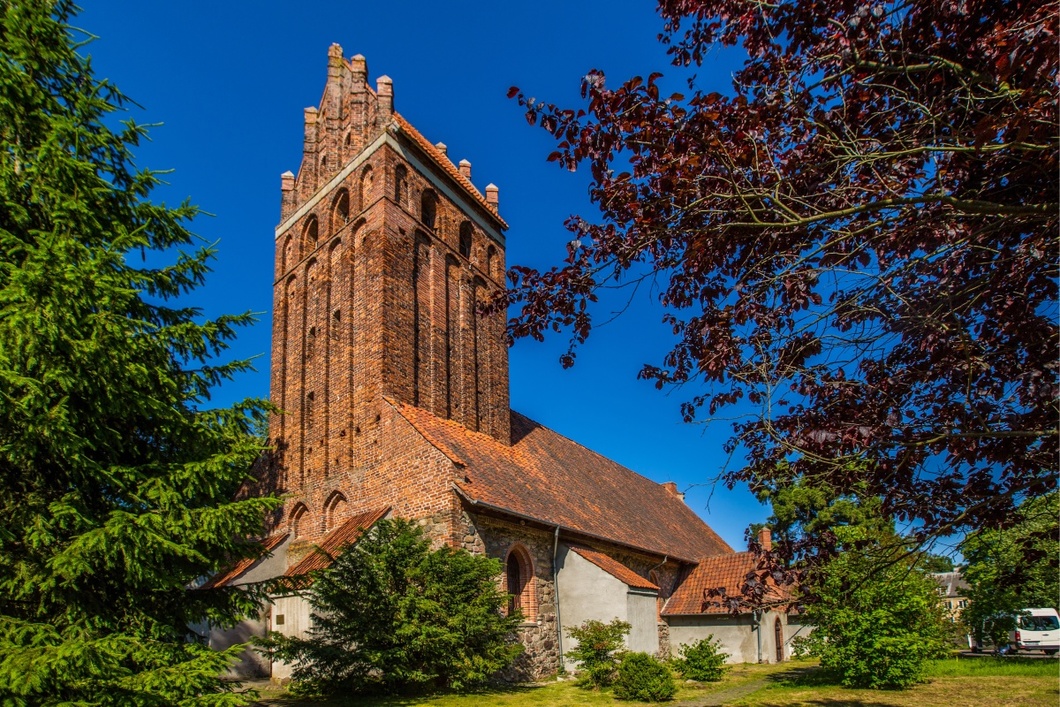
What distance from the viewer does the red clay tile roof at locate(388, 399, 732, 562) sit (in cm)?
1609

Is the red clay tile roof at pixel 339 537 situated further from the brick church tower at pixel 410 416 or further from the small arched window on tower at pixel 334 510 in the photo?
the small arched window on tower at pixel 334 510

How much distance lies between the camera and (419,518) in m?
14.5

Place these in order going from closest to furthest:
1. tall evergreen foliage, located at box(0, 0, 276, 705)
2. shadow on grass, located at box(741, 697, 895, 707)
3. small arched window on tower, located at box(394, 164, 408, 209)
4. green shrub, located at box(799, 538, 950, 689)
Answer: tall evergreen foliage, located at box(0, 0, 276, 705) < shadow on grass, located at box(741, 697, 895, 707) < green shrub, located at box(799, 538, 950, 689) < small arched window on tower, located at box(394, 164, 408, 209)

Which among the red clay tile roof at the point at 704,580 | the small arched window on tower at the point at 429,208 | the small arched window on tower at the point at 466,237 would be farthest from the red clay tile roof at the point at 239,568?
the red clay tile roof at the point at 704,580

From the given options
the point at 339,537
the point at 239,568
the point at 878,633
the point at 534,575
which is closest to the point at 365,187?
the point at 339,537

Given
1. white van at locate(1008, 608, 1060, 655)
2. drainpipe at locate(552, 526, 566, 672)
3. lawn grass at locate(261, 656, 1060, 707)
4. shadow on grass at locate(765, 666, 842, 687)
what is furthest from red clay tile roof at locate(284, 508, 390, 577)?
white van at locate(1008, 608, 1060, 655)

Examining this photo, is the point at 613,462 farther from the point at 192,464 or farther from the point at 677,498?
the point at 192,464

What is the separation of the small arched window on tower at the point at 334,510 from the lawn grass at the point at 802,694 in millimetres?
4149

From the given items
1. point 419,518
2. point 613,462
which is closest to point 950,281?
point 419,518

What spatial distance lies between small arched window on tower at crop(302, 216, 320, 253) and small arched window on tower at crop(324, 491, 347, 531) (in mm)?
8242

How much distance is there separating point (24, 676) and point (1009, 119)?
8.73m

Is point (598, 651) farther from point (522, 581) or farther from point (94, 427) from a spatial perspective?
point (94, 427)

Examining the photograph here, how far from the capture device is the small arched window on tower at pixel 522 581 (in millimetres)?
16000

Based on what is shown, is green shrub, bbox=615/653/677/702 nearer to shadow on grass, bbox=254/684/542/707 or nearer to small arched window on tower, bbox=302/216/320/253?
shadow on grass, bbox=254/684/542/707
